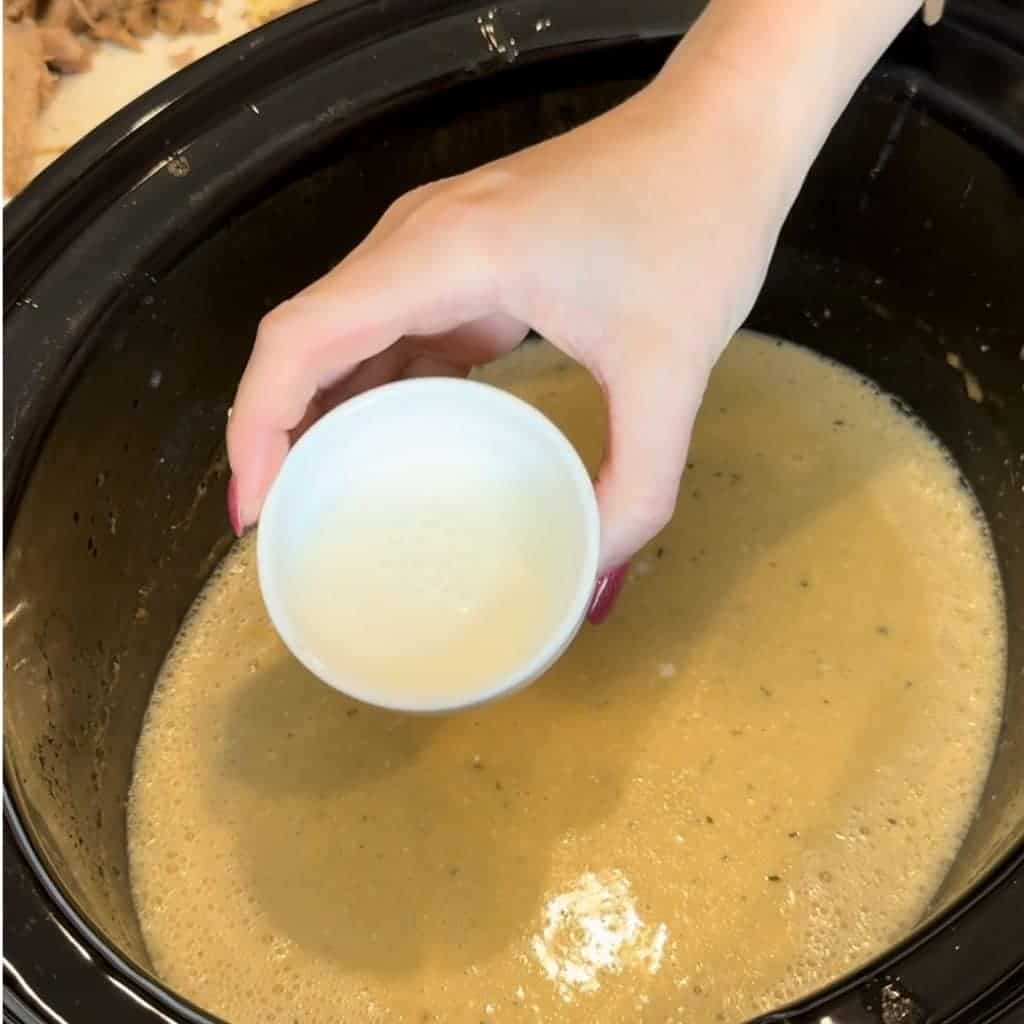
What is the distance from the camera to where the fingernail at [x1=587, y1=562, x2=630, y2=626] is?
739mm

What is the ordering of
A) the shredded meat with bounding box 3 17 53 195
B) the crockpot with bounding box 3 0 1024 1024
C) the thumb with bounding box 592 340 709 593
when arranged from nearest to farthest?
the thumb with bounding box 592 340 709 593
the crockpot with bounding box 3 0 1024 1024
the shredded meat with bounding box 3 17 53 195

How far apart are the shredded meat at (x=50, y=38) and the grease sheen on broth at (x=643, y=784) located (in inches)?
14.2

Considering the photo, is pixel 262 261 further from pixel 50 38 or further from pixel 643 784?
pixel 643 784

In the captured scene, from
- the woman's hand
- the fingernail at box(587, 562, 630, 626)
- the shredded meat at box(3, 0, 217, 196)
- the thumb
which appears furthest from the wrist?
the shredded meat at box(3, 0, 217, 196)

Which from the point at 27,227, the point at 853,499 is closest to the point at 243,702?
the point at 27,227

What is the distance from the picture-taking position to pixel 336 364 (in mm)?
636

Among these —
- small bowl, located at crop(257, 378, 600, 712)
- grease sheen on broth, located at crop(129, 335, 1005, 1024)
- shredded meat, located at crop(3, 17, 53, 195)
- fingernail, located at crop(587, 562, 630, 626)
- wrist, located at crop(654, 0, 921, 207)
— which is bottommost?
grease sheen on broth, located at crop(129, 335, 1005, 1024)

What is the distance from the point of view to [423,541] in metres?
0.64

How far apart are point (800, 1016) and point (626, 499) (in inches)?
9.5

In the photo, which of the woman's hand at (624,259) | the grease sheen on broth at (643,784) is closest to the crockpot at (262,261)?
the grease sheen on broth at (643,784)

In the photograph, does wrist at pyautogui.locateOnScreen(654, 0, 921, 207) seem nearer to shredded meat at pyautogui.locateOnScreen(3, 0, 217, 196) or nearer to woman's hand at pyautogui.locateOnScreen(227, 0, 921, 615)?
woman's hand at pyautogui.locateOnScreen(227, 0, 921, 615)

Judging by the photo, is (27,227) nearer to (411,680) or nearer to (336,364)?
(336,364)

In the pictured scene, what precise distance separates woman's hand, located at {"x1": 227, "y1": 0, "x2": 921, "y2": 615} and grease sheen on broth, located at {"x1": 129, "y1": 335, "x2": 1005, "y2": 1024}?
21 centimetres

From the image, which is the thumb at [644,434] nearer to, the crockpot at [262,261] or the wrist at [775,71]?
the wrist at [775,71]
